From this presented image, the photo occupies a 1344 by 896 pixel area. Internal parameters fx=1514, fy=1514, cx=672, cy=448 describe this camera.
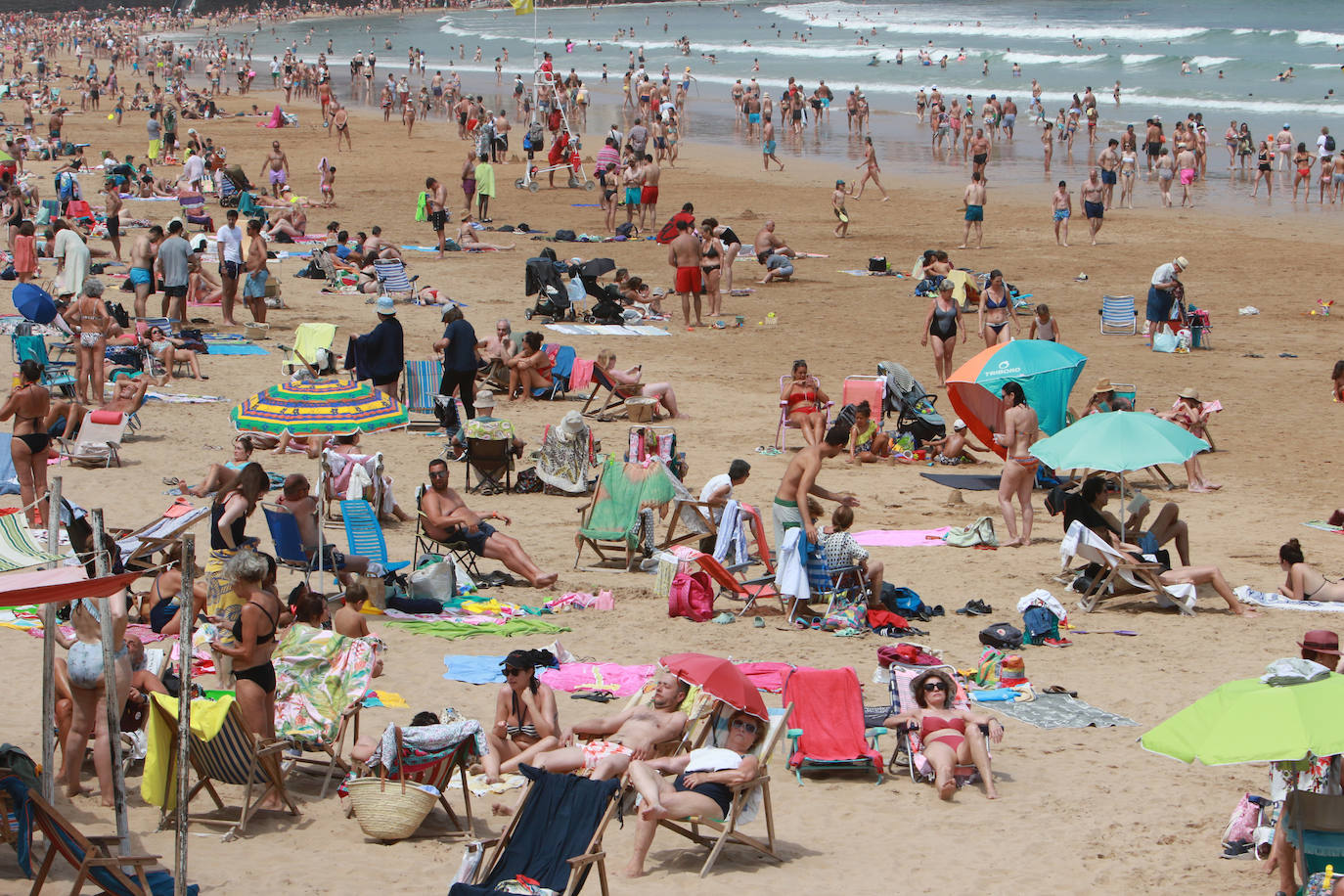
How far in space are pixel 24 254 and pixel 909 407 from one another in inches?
410

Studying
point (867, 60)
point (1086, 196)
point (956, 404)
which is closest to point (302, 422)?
point (956, 404)

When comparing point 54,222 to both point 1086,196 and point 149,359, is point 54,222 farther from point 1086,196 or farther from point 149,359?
point 1086,196

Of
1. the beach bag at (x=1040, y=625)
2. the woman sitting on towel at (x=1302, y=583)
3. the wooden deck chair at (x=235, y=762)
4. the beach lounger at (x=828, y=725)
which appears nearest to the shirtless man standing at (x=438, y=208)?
the beach bag at (x=1040, y=625)

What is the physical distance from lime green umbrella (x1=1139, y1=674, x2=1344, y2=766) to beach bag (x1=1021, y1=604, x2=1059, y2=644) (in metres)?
3.60

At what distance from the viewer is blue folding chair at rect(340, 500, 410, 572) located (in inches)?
379

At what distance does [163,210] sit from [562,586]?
1822 centimetres

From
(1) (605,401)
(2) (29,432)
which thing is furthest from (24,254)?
(2) (29,432)

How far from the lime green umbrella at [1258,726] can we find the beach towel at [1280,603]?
454cm

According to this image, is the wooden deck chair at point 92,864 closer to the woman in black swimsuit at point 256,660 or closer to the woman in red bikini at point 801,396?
the woman in black swimsuit at point 256,660

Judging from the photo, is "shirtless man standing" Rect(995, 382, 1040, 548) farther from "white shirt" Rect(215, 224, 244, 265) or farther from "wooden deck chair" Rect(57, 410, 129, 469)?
"white shirt" Rect(215, 224, 244, 265)

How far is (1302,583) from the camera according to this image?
962 cm

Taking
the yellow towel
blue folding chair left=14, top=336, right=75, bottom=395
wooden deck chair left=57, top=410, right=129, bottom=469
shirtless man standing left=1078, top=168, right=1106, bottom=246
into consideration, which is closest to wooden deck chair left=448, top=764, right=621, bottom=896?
the yellow towel

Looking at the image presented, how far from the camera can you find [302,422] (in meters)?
11.2

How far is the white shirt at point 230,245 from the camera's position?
670 inches
